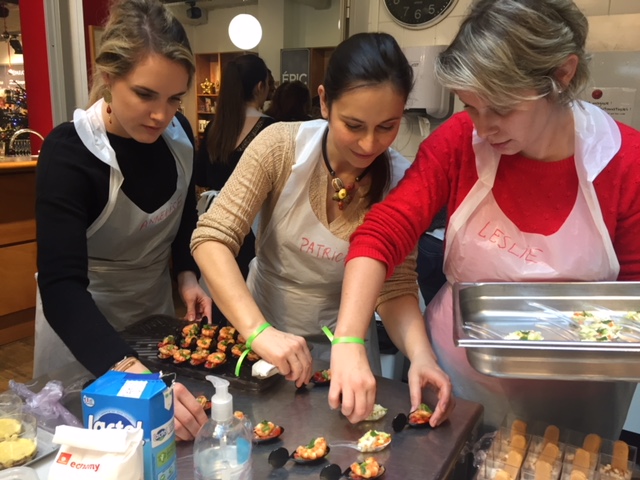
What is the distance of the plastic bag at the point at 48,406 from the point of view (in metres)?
0.91

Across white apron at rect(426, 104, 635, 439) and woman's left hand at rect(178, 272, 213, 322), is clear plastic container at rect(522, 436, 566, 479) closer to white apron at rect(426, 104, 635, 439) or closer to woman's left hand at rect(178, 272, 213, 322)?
white apron at rect(426, 104, 635, 439)

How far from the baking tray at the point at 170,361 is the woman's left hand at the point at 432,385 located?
0.86 ft

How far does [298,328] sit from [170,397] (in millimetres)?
737

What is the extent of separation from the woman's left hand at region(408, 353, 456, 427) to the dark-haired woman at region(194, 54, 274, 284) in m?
1.74

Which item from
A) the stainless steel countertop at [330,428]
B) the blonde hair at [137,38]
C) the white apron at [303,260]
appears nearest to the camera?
the stainless steel countertop at [330,428]

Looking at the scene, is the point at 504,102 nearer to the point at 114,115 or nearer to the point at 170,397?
the point at 170,397

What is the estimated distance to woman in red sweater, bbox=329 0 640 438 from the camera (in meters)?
0.92

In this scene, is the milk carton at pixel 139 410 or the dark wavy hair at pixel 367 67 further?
the dark wavy hair at pixel 367 67

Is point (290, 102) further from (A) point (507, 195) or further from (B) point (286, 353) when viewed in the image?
(B) point (286, 353)

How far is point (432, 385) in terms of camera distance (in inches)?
40.3

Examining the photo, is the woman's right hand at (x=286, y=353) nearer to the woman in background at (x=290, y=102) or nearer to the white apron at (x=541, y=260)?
the white apron at (x=541, y=260)

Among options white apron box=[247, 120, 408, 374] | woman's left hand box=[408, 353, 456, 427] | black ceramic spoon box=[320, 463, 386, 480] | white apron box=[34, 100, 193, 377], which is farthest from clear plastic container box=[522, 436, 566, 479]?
white apron box=[34, 100, 193, 377]

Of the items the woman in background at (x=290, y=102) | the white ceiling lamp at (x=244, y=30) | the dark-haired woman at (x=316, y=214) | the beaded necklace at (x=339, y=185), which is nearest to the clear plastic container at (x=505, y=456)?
the dark-haired woman at (x=316, y=214)

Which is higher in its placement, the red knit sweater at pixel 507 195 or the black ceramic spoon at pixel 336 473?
the red knit sweater at pixel 507 195
